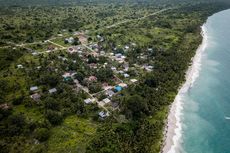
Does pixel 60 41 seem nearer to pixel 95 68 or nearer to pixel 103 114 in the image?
pixel 95 68

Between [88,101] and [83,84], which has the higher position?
[88,101]

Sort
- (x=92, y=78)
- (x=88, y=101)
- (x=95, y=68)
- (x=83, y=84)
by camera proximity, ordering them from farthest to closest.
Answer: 1. (x=95, y=68)
2. (x=92, y=78)
3. (x=83, y=84)
4. (x=88, y=101)

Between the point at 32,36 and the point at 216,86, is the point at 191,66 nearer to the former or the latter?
the point at 216,86

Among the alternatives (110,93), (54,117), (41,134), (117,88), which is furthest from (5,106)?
(117,88)

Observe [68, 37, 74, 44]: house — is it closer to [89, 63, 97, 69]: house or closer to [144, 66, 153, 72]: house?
[89, 63, 97, 69]: house

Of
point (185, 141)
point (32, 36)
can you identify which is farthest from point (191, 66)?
point (32, 36)

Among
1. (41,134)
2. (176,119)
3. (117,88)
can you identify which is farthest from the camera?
(117,88)
